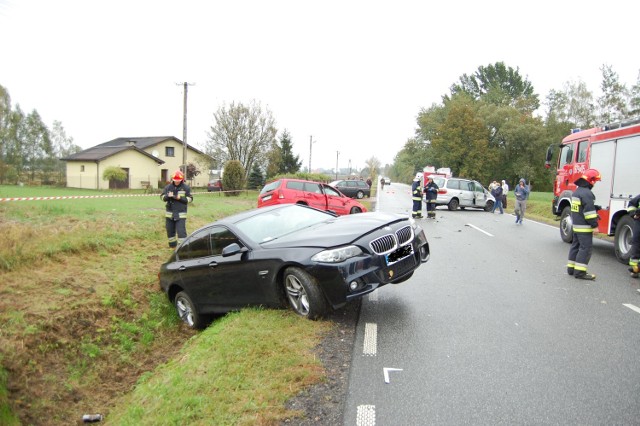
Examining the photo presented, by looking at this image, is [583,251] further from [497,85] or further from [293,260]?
[497,85]

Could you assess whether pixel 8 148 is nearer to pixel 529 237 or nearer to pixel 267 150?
pixel 267 150

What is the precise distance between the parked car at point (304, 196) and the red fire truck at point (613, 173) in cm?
A: 764

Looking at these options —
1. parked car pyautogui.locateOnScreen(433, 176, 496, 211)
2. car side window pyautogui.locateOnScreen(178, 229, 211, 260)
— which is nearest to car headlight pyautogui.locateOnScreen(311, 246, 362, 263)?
car side window pyautogui.locateOnScreen(178, 229, 211, 260)

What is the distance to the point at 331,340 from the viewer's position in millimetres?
4676

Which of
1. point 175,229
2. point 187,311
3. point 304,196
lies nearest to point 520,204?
point 304,196

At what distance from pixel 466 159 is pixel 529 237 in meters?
41.5

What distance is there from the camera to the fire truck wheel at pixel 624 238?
29.0 ft

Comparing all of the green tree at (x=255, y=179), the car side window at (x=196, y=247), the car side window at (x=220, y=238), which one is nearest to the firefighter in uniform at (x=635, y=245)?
the car side window at (x=220, y=238)

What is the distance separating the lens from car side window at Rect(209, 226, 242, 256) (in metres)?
6.02

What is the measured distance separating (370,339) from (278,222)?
2276mm

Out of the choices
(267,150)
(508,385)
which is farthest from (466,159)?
(508,385)

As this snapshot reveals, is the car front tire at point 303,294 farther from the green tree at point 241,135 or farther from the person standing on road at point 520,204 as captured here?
the green tree at point 241,135

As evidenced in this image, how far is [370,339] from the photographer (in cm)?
470

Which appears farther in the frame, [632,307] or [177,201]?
[177,201]
